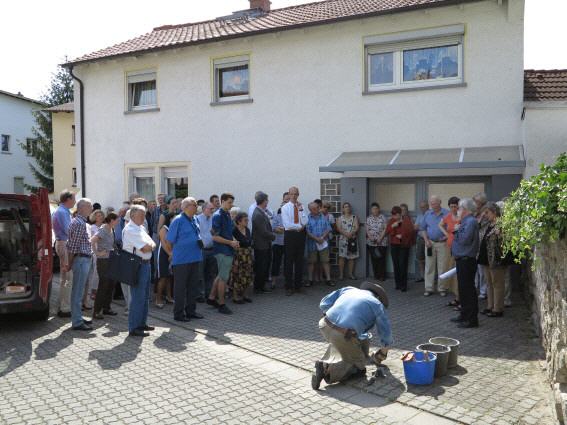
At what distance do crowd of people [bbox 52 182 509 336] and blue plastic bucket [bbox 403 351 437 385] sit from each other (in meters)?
2.37

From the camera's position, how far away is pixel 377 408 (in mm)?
4742

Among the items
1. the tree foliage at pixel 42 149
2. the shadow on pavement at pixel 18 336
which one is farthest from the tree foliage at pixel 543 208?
the tree foliage at pixel 42 149

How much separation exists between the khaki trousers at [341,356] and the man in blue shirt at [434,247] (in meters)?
4.65

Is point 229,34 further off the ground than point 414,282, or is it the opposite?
point 229,34

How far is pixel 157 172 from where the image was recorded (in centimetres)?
1447

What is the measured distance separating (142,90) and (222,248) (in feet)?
26.4

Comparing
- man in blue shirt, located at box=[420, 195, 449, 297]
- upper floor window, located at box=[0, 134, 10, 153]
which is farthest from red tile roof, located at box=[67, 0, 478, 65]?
upper floor window, located at box=[0, 134, 10, 153]

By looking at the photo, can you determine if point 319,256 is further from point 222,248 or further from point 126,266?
point 126,266

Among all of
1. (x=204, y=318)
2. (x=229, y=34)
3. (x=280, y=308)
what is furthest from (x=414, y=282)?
(x=229, y=34)

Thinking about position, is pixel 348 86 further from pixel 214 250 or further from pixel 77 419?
pixel 77 419

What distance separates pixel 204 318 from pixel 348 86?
6356 millimetres

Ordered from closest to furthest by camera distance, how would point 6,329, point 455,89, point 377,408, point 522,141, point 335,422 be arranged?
point 335,422 → point 377,408 → point 6,329 → point 522,141 → point 455,89

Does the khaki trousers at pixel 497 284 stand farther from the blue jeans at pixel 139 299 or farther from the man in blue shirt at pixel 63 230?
the man in blue shirt at pixel 63 230

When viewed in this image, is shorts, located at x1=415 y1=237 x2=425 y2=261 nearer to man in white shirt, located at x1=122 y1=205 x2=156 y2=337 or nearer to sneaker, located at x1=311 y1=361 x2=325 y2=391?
man in white shirt, located at x1=122 y1=205 x2=156 y2=337
